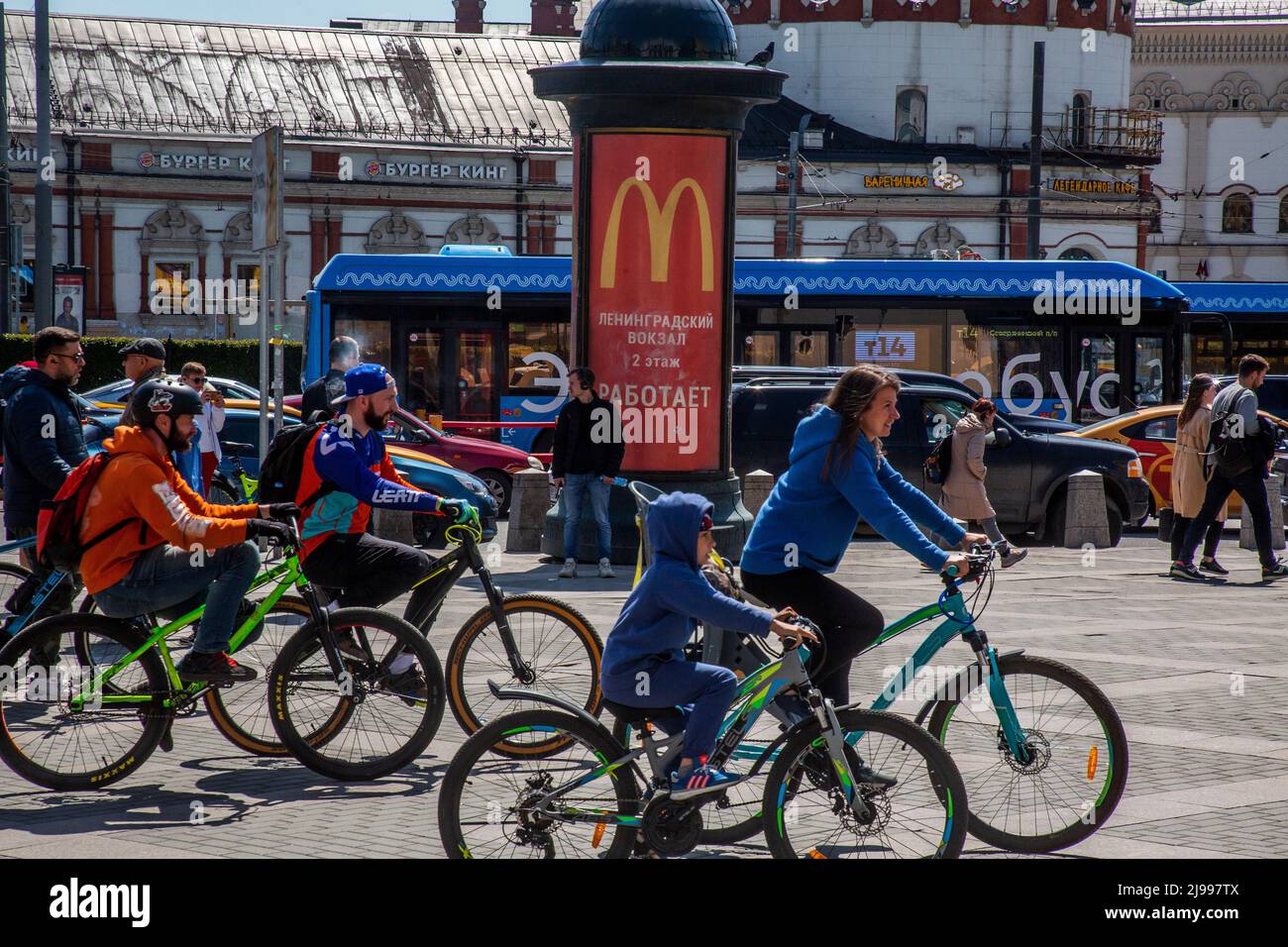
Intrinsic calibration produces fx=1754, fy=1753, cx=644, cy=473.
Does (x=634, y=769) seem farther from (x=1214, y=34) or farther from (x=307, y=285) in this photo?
(x=1214, y=34)

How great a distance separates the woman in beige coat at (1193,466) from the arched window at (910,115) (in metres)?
43.1

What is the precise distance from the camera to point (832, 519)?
6266 millimetres

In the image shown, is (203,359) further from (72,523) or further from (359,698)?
(359,698)

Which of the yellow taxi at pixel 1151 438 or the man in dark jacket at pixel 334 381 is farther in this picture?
the yellow taxi at pixel 1151 438

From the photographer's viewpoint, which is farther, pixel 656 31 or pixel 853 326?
pixel 853 326

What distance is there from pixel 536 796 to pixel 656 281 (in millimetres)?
9592

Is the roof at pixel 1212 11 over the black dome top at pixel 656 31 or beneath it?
over

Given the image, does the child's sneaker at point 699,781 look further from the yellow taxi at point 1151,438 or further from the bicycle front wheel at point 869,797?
the yellow taxi at point 1151,438

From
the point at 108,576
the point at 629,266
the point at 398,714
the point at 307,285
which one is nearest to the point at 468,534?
the point at 398,714

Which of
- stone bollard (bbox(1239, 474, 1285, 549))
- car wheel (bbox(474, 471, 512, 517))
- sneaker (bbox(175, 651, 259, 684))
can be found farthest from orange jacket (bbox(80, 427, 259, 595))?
car wheel (bbox(474, 471, 512, 517))

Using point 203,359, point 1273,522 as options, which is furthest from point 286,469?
point 203,359

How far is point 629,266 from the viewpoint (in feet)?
47.7

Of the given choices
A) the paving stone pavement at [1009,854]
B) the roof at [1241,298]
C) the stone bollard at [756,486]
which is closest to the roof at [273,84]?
the roof at [1241,298]

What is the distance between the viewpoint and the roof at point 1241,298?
27234 millimetres
